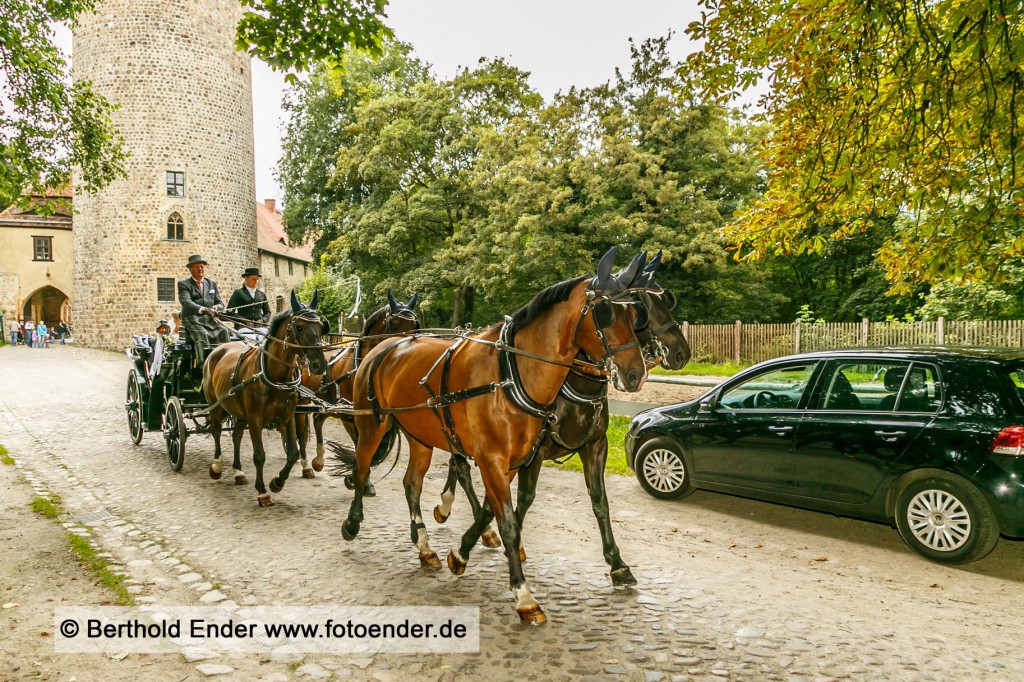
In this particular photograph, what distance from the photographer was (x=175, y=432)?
29.3 ft

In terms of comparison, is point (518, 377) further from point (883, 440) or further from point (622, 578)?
point (883, 440)

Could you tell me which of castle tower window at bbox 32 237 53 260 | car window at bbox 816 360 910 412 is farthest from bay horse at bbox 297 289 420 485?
castle tower window at bbox 32 237 53 260

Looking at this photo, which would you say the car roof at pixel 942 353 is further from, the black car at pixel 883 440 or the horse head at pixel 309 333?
the horse head at pixel 309 333

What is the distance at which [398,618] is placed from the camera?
13.8 feet

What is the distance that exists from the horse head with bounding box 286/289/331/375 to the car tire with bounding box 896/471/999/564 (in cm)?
545

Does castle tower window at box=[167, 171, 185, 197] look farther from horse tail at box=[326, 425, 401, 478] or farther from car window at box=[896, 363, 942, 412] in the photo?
car window at box=[896, 363, 942, 412]

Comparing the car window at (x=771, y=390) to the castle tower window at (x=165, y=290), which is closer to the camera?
→ the car window at (x=771, y=390)

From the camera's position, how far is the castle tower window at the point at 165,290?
114ft

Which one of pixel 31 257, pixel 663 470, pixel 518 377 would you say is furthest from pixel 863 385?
pixel 31 257

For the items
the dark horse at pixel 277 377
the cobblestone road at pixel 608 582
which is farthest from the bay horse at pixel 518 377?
the dark horse at pixel 277 377

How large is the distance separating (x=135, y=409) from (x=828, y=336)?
61.4 feet

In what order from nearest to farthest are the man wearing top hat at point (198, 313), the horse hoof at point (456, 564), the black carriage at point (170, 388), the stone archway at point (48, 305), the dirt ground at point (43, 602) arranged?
1. the dirt ground at point (43, 602)
2. the horse hoof at point (456, 564)
3. the black carriage at point (170, 388)
4. the man wearing top hat at point (198, 313)
5. the stone archway at point (48, 305)

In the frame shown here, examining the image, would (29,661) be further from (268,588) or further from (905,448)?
(905,448)

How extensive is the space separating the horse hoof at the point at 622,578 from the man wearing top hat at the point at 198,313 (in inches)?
259
